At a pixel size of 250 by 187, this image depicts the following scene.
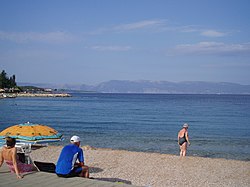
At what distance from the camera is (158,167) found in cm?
1194

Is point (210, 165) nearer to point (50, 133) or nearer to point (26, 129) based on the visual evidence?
point (50, 133)

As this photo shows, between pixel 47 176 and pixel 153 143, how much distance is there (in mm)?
15473

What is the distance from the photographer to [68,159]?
7398 millimetres

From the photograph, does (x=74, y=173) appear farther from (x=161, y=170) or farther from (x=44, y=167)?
(x=161, y=170)

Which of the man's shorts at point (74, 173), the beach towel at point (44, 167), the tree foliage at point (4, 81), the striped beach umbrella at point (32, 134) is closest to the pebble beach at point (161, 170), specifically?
the striped beach umbrella at point (32, 134)

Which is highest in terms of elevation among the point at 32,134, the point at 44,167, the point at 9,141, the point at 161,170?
the point at 9,141

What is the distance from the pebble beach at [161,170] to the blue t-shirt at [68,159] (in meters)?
2.89

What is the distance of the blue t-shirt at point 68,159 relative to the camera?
7.30m

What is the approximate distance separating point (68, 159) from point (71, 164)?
0.13 metres

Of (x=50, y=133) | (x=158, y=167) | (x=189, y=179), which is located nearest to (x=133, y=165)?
(x=158, y=167)

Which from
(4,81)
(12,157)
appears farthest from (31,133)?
(4,81)

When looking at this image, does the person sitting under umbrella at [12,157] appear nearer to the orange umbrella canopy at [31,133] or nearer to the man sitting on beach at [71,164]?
the man sitting on beach at [71,164]

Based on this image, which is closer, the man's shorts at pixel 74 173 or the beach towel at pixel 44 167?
the man's shorts at pixel 74 173

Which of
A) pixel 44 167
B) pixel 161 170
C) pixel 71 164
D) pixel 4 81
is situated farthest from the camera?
pixel 4 81
